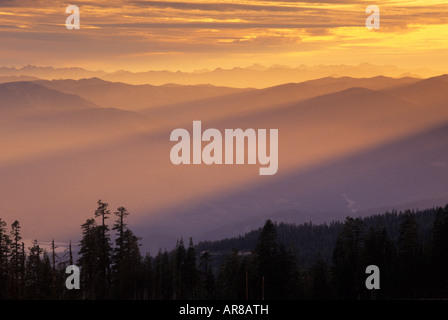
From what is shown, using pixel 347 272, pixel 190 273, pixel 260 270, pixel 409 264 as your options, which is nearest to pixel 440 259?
pixel 409 264

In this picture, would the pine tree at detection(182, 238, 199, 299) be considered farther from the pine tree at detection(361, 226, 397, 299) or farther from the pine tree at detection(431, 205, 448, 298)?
the pine tree at detection(431, 205, 448, 298)

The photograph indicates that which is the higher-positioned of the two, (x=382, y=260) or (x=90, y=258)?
(x=90, y=258)

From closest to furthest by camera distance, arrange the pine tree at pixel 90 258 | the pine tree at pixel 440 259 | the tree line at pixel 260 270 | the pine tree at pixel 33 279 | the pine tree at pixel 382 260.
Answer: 1. the pine tree at pixel 33 279
2. the pine tree at pixel 90 258
3. the tree line at pixel 260 270
4. the pine tree at pixel 440 259
5. the pine tree at pixel 382 260

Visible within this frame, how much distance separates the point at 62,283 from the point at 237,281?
2158 cm

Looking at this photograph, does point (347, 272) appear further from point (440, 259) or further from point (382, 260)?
Answer: point (440, 259)

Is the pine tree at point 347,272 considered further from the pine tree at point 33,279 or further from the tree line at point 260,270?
the pine tree at point 33,279

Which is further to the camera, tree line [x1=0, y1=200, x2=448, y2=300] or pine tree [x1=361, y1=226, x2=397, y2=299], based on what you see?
pine tree [x1=361, y1=226, x2=397, y2=299]

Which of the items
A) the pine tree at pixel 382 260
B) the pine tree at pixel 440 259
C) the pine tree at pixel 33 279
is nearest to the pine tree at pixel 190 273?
the pine tree at pixel 33 279

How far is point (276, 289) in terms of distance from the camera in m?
89.9

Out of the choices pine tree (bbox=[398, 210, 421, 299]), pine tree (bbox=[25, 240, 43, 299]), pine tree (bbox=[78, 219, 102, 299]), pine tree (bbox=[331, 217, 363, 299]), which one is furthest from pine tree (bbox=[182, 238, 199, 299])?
pine tree (bbox=[398, 210, 421, 299])

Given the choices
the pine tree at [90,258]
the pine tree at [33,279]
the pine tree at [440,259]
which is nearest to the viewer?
the pine tree at [33,279]

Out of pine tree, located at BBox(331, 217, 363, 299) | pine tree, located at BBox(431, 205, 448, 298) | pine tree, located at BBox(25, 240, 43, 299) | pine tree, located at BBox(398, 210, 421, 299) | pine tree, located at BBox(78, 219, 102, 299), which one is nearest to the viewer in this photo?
pine tree, located at BBox(25, 240, 43, 299)

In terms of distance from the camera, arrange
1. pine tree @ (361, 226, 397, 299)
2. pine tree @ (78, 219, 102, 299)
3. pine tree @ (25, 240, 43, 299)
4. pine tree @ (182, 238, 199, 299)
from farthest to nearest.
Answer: pine tree @ (182, 238, 199, 299) < pine tree @ (361, 226, 397, 299) < pine tree @ (78, 219, 102, 299) < pine tree @ (25, 240, 43, 299)

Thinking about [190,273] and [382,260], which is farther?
[190,273]
